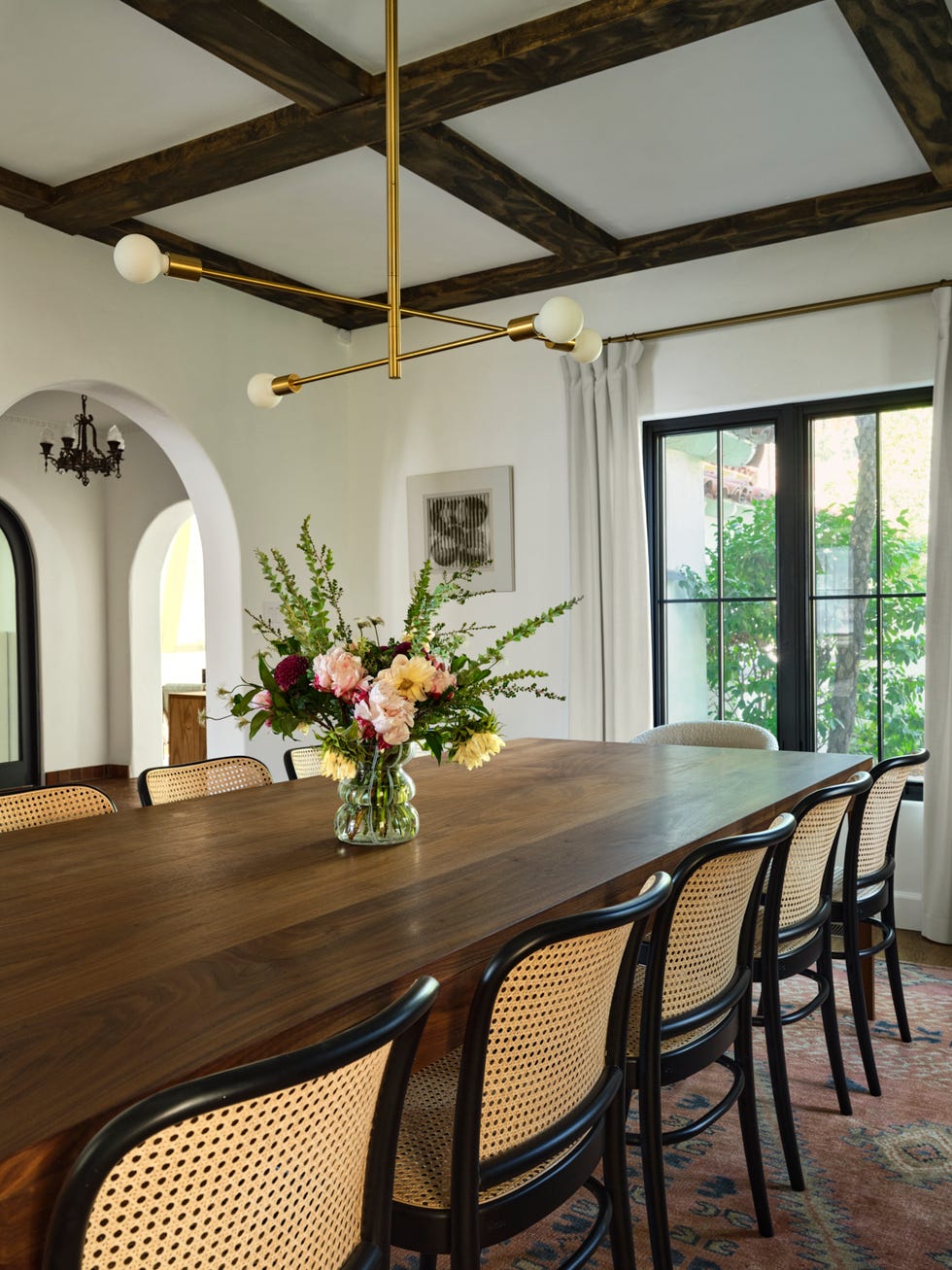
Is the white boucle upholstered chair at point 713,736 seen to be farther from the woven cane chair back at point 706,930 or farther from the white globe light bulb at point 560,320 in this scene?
the woven cane chair back at point 706,930

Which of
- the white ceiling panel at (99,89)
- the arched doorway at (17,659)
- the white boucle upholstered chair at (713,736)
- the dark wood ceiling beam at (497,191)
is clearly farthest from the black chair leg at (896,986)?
the arched doorway at (17,659)

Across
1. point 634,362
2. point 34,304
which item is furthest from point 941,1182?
point 34,304

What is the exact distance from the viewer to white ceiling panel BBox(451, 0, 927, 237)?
9.80 feet

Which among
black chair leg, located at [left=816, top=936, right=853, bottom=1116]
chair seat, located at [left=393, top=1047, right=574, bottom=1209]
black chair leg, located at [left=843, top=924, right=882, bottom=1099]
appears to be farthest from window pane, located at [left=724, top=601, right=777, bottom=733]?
chair seat, located at [left=393, top=1047, right=574, bottom=1209]

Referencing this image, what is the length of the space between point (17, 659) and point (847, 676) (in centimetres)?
587

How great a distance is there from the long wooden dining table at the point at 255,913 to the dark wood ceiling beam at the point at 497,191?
2.03 meters

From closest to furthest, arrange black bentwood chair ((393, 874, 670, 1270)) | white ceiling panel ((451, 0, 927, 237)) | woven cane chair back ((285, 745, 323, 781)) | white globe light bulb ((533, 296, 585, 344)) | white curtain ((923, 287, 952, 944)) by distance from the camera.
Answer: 1. black bentwood chair ((393, 874, 670, 1270))
2. white globe light bulb ((533, 296, 585, 344))
3. white ceiling panel ((451, 0, 927, 237))
4. woven cane chair back ((285, 745, 323, 781))
5. white curtain ((923, 287, 952, 944))

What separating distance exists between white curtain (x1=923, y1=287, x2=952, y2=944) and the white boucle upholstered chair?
0.69 m

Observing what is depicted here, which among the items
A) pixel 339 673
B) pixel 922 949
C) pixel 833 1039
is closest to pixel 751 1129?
pixel 833 1039

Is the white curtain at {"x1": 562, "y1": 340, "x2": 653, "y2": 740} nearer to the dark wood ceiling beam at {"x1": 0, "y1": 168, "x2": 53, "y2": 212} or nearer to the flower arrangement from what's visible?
the dark wood ceiling beam at {"x1": 0, "y1": 168, "x2": 53, "y2": 212}

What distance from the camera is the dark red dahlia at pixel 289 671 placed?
2084mm

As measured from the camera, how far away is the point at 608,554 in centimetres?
466

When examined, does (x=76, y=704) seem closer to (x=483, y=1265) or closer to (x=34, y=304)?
(x=34, y=304)

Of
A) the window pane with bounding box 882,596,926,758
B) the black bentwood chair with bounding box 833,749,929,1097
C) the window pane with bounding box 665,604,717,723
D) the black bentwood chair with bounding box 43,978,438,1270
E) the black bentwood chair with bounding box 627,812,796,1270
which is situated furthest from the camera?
the window pane with bounding box 665,604,717,723
